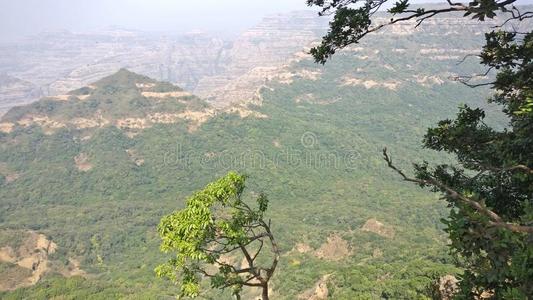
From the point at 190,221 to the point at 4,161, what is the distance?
18570cm

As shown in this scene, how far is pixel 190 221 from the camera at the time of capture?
39.5 ft

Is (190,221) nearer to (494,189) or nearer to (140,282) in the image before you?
(494,189)

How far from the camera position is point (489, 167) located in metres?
6.89

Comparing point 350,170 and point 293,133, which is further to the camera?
point 293,133

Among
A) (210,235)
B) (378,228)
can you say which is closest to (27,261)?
(378,228)

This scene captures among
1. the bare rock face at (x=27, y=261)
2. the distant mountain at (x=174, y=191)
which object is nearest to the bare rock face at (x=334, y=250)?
the distant mountain at (x=174, y=191)

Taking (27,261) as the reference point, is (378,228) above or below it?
above

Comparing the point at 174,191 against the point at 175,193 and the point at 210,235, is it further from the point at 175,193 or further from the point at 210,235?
the point at 210,235

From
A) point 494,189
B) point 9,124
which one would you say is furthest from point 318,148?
point 494,189

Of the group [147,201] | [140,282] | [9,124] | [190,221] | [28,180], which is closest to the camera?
[190,221]

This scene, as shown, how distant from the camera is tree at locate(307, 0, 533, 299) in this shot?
6.01 m

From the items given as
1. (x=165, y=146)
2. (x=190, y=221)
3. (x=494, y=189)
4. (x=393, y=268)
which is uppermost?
(x=494, y=189)

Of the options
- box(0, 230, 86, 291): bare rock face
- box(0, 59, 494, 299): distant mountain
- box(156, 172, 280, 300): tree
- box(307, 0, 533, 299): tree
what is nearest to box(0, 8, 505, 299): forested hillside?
box(0, 230, 86, 291): bare rock face

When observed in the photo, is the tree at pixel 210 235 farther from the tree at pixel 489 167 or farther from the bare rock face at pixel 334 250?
the bare rock face at pixel 334 250
